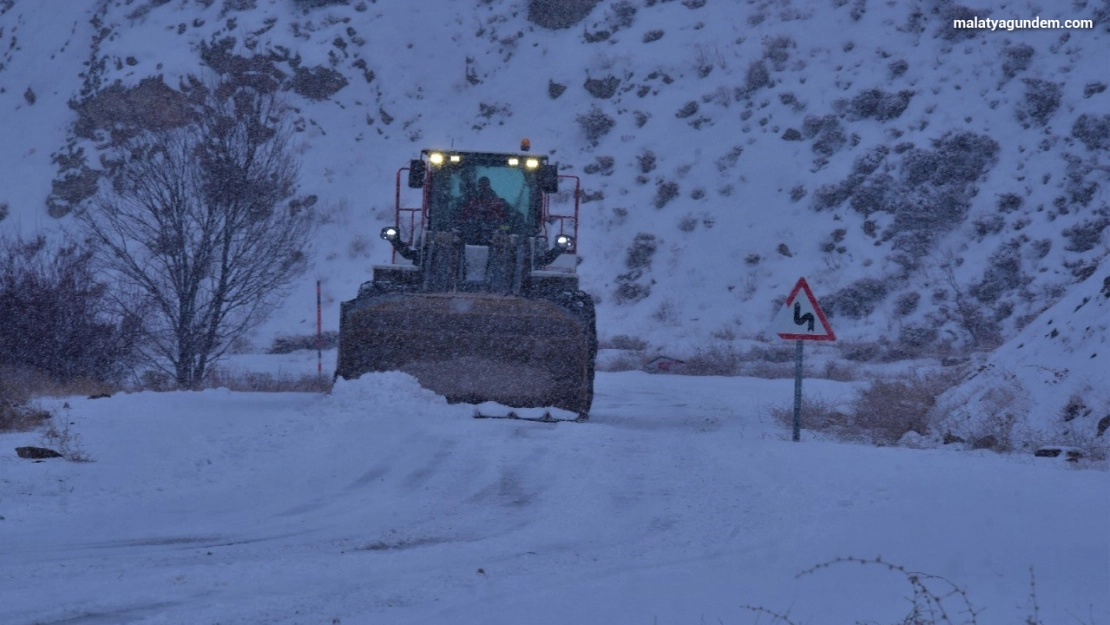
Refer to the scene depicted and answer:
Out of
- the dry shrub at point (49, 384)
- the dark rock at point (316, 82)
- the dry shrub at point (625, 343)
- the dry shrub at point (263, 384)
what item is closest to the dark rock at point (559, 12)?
the dark rock at point (316, 82)

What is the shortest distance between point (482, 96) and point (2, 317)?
78.2ft

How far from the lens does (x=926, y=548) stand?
5035 mm

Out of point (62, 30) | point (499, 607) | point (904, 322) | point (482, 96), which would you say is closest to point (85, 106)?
point (62, 30)

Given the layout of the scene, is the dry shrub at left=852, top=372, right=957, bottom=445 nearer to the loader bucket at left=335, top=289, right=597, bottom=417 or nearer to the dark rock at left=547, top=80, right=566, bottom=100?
the loader bucket at left=335, top=289, right=597, bottom=417

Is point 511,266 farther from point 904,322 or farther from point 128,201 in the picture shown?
point 904,322

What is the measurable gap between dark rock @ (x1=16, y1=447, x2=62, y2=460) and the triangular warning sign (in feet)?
21.3

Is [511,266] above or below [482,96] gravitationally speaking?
below

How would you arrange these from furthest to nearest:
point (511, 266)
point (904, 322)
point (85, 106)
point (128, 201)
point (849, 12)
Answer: point (85, 106) < point (849, 12) < point (904, 322) < point (128, 201) < point (511, 266)

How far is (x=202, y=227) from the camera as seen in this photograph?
52.5 ft

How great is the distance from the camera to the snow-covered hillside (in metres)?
25.9

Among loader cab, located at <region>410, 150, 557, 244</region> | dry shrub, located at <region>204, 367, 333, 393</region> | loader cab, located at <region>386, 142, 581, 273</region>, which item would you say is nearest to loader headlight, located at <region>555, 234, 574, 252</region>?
loader cab, located at <region>386, 142, 581, 273</region>

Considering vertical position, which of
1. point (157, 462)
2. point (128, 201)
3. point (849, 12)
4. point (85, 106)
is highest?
point (849, 12)

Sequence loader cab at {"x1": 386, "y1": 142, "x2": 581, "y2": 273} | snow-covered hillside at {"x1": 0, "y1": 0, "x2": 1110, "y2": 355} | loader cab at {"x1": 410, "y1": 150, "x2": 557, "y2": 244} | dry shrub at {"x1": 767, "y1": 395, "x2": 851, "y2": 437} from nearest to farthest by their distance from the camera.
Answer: dry shrub at {"x1": 767, "y1": 395, "x2": 851, "y2": 437}
loader cab at {"x1": 386, "y1": 142, "x2": 581, "y2": 273}
loader cab at {"x1": 410, "y1": 150, "x2": 557, "y2": 244}
snow-covered hillside at {"x1": 0, "y1": 0, "x2": 1110, "y2": 355}

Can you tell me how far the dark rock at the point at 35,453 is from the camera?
7809mm
